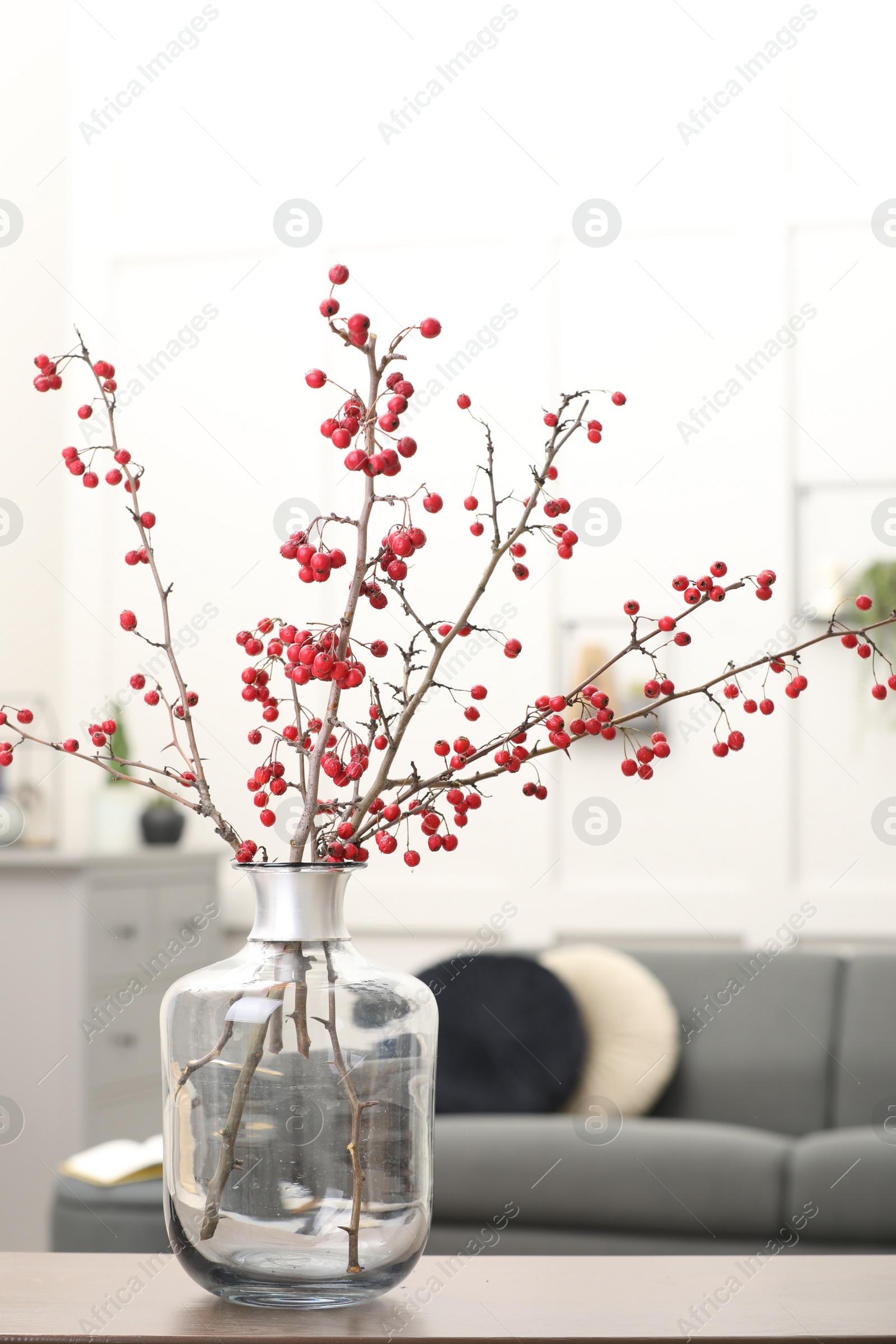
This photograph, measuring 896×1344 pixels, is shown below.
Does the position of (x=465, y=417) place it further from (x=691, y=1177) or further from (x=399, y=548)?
(x=399, y=548)

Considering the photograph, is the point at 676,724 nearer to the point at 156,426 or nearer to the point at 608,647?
the point at 608,647

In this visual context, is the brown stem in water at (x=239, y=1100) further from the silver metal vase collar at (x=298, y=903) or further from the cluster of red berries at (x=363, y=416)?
the cluster of red berries at (x=363, y=416)

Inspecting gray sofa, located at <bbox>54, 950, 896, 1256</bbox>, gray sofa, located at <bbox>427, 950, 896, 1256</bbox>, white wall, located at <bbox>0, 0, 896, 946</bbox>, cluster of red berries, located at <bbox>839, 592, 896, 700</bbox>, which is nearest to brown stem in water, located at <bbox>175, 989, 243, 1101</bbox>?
cluster of red berries, located at <bbox>839, 592, 896, 700</bbox>

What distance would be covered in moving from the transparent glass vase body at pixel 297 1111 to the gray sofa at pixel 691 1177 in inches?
65.3

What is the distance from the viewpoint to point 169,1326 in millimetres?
828

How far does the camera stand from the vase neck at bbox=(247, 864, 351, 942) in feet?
2.72

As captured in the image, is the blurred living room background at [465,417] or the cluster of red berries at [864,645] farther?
the blurred living room background at [465,417]

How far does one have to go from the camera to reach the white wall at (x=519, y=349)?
4.06 meters

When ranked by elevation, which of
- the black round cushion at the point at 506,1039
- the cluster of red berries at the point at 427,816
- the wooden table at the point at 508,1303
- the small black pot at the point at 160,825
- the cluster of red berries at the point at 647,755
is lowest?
the black round cushion at the point at 506,1039

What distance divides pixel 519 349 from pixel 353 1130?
373 centimetres

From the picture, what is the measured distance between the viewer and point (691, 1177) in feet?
8.72

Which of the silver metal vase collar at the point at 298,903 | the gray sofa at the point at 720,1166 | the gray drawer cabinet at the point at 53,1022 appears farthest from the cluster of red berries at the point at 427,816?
the gray drawer cabinet at the point at 53,1022

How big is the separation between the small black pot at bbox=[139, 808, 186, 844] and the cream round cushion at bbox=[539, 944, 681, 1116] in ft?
4.58

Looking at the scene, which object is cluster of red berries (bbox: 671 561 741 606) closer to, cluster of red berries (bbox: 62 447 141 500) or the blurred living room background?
cluster of red berries (bbox: 62 447 141 500)
